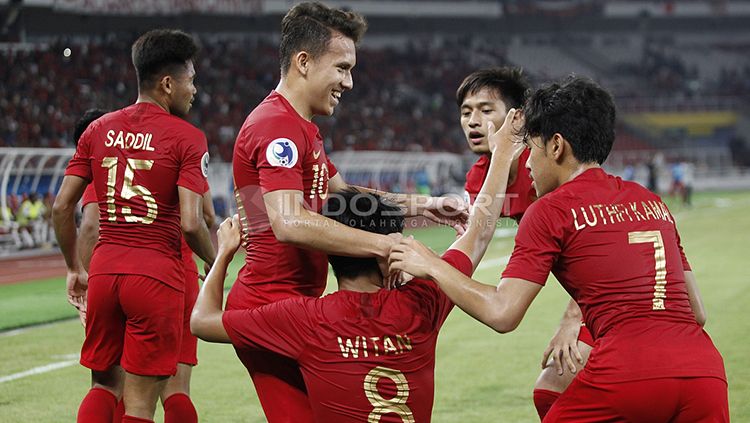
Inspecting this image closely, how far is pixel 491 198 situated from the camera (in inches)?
183

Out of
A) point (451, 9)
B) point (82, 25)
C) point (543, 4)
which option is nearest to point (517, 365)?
point (82, 25)

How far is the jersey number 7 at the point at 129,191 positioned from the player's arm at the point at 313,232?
52.1 inches

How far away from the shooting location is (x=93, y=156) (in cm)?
546

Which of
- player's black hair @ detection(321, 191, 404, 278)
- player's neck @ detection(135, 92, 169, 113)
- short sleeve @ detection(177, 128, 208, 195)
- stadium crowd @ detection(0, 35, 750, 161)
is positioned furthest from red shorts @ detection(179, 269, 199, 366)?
stadium crowd @ detection(0, 35, 750, 161)

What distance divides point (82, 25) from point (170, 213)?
34699 mm

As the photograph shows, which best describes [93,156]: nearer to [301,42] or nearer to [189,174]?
[189,174]

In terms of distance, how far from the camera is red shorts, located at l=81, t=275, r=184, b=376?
211 inches

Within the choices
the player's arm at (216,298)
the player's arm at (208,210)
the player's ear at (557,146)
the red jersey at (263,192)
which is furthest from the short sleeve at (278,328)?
the player's arm at (208,210)

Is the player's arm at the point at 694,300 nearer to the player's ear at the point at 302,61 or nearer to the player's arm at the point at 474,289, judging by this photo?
the player's arm at the point at 474,289

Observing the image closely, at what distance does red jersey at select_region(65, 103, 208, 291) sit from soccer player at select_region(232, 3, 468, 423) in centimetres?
83

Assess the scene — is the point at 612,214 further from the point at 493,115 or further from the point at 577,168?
the point at 493,115

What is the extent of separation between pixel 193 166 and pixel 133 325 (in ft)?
3.10

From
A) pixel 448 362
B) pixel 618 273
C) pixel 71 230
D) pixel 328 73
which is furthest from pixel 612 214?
A: pixel 448 362

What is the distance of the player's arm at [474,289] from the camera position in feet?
12.3
